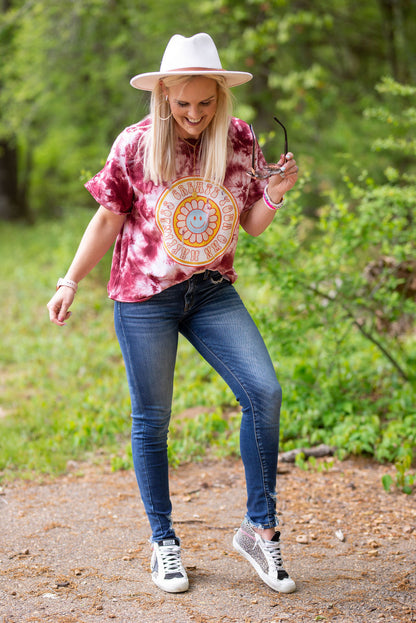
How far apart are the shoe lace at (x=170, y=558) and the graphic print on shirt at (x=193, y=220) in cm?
118

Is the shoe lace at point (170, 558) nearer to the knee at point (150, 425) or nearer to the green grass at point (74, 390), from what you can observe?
the knee at point (150, 425)

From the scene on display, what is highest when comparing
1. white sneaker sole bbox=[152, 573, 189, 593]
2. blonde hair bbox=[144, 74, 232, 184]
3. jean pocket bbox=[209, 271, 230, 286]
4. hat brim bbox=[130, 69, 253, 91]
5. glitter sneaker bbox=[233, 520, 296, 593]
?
hat brim bbox=[130, 69, 253, 91]

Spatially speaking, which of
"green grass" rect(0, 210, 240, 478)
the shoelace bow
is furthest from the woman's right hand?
"green grass" rect(0, 210, 240, 478)

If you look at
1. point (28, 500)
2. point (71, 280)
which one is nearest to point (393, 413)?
point (28, 500)

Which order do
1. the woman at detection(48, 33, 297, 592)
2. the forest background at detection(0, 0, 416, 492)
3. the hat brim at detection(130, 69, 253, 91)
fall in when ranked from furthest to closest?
the forest background at detection(0, 0, 416, 492), the woman at detection(48, 33, 297, 592), the hat brim at detection(130, 69, 253, 91)

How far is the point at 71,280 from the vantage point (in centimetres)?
279

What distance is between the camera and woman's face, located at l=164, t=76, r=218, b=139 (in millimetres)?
2559

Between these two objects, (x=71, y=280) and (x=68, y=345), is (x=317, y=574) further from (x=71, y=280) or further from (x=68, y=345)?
(x=68, y=345)

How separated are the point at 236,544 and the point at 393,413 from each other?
207 cm

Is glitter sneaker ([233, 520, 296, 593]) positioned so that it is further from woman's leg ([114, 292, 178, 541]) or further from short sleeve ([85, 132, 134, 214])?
short sleeve ([85, 132, 134, 214])

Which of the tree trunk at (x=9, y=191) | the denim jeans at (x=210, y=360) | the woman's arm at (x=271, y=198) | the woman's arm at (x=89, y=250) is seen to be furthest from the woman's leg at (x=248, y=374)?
the tree trunk at (x=9, y=191)

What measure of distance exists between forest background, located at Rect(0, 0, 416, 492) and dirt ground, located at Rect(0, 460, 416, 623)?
29 cm

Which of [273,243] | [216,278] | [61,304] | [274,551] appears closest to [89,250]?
[61,304]

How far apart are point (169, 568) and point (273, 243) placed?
2.39 metres
